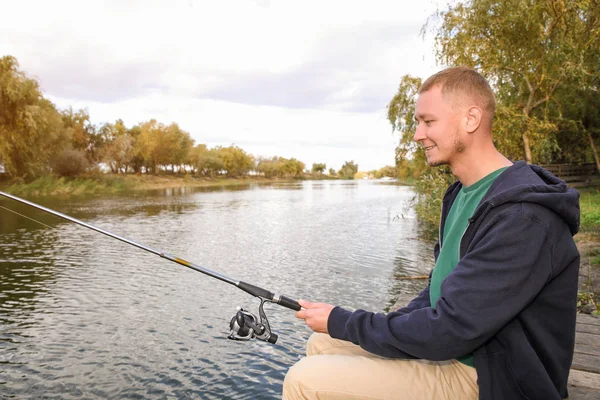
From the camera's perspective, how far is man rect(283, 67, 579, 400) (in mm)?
1750

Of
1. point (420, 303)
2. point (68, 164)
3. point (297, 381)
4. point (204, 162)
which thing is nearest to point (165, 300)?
point (420, 303)

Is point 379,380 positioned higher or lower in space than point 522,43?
lower

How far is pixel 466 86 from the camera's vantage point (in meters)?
2.13

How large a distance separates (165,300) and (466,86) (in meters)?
6.97

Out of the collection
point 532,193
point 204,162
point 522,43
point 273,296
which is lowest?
point 273,296

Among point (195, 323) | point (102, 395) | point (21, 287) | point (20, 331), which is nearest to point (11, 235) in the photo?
point (21, 287)

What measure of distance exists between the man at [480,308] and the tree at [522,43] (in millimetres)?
9673

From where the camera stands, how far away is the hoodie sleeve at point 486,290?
1.73 metres

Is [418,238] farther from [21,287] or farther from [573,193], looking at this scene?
[573,193]

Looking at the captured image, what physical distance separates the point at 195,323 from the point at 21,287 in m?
4.17

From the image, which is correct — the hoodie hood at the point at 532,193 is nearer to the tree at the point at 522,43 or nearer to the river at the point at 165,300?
the river at the point at 165,300

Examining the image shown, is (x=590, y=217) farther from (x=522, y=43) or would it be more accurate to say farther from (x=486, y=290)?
(x=486, y=290)

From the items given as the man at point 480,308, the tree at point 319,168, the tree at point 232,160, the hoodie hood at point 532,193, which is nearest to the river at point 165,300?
the man at point 480,308

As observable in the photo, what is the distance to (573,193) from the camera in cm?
185
